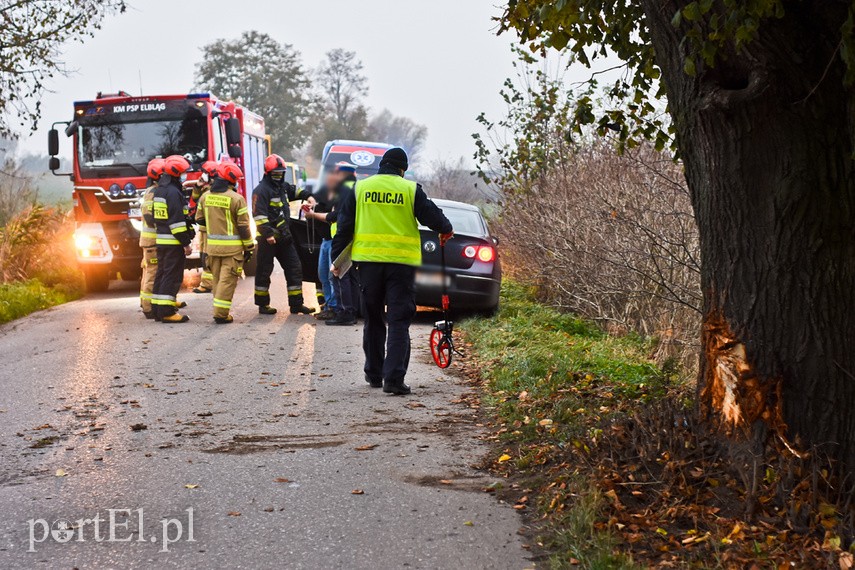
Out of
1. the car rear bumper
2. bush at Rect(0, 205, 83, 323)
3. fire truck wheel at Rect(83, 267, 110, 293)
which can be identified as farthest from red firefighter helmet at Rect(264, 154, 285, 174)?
fire truck wheel at Rect(83, 267, 110, 293)

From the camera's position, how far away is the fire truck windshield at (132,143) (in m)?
17.7

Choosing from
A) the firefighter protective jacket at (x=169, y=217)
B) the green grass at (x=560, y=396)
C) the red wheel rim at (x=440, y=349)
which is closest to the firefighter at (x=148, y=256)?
the firefighter protective jacket at (x=169, y=217)

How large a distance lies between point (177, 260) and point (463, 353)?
4.47 meters

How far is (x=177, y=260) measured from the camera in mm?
13617

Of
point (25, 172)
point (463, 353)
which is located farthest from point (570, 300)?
point (25, 172)

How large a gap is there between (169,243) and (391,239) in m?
5.76

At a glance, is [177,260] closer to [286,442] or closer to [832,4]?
[286,442]

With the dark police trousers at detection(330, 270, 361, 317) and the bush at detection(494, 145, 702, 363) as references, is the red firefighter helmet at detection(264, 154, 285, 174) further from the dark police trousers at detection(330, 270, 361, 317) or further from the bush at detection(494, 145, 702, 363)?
the bush at detection(494, 145, 702, 363)

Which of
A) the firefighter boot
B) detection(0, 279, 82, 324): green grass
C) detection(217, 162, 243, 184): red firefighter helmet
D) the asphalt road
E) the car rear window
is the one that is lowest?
the asphalt road

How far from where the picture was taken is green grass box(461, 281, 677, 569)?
4758mm

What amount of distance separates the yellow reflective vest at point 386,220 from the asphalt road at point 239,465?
108cm

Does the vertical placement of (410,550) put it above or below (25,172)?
below

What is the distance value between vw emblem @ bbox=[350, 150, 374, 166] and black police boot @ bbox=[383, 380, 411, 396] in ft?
50.6

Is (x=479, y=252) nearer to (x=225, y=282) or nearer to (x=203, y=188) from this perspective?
(x=225, y=282)
